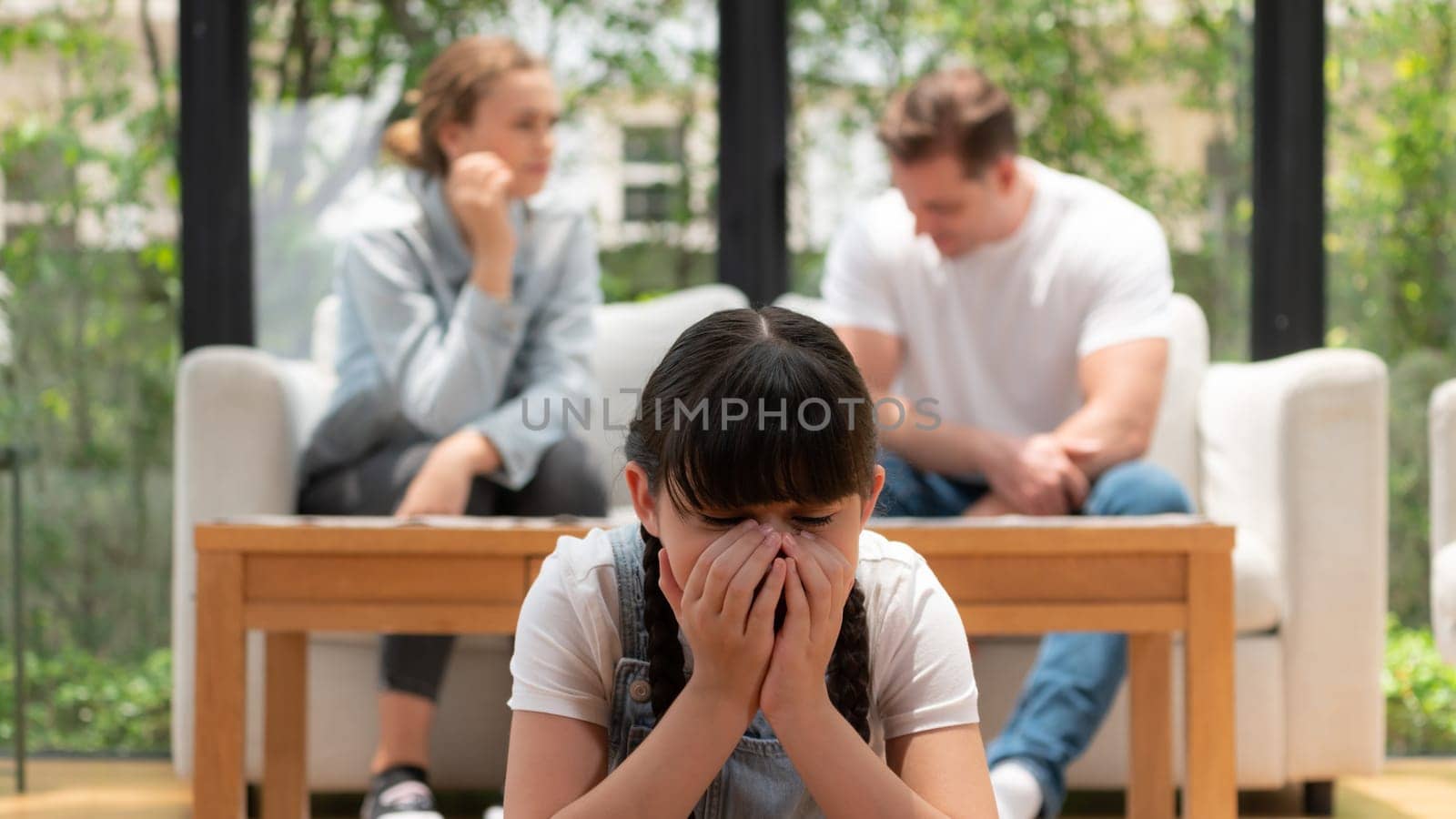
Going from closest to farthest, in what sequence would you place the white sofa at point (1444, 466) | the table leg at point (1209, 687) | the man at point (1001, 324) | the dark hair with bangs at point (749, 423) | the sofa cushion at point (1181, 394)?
the dark hair with bangs at point (749, 423) → the table leg at point (1209, 687) → the man at point (1001, 324) → the white sofa at point (1444, 466) → the sofa cushion at point (1181, 394)

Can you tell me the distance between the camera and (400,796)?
6.35ft

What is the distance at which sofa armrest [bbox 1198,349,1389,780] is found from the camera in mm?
2238

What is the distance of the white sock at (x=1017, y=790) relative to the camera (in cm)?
171

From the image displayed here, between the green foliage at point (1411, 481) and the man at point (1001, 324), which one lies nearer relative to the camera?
the man at point (1001, 324)

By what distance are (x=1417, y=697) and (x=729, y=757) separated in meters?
2.24

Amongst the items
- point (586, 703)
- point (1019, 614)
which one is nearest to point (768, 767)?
point (586, 703)

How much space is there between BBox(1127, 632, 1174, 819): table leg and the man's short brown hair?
83cm

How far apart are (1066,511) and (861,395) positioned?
1.05 metres

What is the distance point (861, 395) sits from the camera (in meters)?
1.04

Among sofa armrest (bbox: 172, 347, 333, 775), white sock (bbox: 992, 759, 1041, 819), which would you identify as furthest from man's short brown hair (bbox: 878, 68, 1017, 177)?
sofa armrest (bbox: 172, 347, 333, 775)

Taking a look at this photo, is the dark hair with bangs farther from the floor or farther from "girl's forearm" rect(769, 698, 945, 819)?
the floor

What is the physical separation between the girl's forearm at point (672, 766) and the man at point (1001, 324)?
3.17 feet

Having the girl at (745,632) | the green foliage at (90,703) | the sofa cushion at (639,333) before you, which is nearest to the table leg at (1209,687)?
the girl at (745,632)

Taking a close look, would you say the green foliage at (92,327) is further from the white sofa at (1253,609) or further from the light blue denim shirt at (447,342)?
the light blue denim shirt at (447,342)
